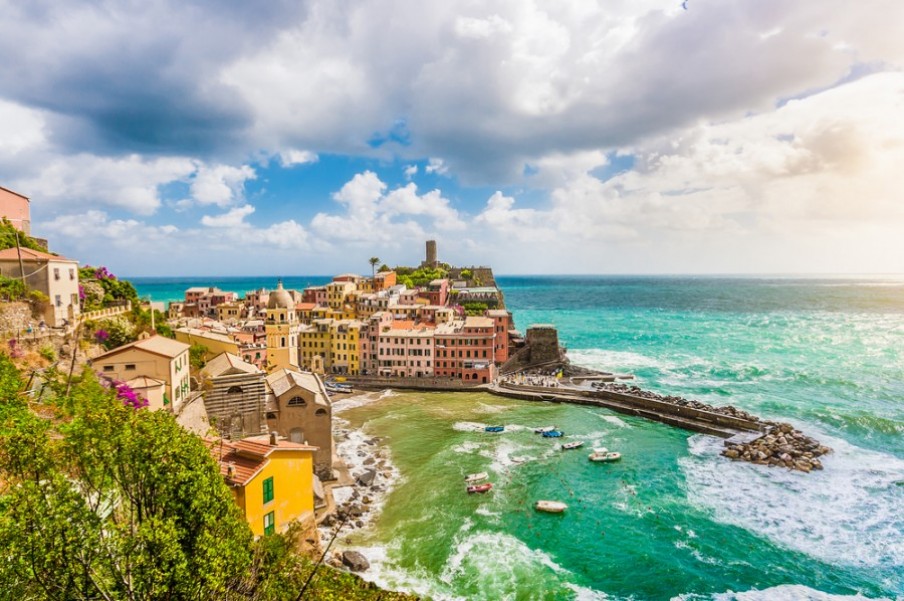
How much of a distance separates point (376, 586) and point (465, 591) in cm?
450

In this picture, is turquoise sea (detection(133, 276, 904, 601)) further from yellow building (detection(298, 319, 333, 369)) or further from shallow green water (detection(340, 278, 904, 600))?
yellow building (detection(298, 319, 333, 369))

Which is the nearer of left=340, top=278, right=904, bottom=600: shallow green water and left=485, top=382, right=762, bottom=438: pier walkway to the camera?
left=340, top=278, right=904, bottom=600: shallow green water

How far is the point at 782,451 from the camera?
39406 mm

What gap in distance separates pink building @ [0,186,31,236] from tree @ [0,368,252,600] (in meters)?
43.6

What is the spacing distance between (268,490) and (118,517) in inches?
441

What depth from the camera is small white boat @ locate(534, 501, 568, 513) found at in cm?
3070

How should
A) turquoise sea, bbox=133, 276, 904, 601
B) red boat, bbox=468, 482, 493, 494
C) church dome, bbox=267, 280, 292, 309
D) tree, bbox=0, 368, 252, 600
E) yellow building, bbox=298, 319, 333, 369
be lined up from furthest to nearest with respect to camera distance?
1. church dome, bbox=267, 280, 292, 309
2. yellow building, bbox=298, 319, 333, 369
3. red boat, bbox=468, 482, 493, 494
4. turquoise sea, bbox=133, 276, 904, 601
5. tree, bbox=0, 368, 252, 600

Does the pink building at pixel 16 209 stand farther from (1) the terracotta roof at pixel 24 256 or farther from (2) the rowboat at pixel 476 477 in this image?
(2) the rowboat at pixel 476 477

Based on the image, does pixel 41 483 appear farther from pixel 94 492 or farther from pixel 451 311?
pixel 451 311

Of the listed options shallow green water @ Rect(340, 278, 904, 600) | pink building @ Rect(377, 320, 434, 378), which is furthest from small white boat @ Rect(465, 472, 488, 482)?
pink building @ Rect(377, 320, 434, 378)

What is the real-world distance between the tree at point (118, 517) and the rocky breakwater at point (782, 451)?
41764 millimetres

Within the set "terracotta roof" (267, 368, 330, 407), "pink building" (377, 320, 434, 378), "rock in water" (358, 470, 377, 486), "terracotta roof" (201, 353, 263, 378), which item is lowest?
"rock in water" (358, 470, 377, 486)

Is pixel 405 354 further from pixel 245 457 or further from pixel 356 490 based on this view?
pixel 245 457

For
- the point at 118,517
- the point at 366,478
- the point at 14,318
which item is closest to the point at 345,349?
the point at 366,478
